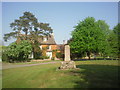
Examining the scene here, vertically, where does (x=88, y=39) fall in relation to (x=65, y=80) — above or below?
above

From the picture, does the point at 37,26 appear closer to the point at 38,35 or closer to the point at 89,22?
the point at 38,35

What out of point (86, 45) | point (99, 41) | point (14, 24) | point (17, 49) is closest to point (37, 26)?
point (14, 24)

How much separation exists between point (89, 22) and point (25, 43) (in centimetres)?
1951

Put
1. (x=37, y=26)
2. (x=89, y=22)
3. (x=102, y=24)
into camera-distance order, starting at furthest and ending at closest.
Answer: (x=102, y=24), (x=37, y=26), (x=89, y=22)

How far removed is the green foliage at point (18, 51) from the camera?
103 feet

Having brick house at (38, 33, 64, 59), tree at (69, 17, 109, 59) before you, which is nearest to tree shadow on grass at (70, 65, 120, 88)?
tree at (69, 17, 109, 59)

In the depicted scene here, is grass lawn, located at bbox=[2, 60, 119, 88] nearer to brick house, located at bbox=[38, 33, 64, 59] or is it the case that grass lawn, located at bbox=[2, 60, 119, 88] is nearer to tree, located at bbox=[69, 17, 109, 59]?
tree, located at bbox=[69, 17, 109, 59]

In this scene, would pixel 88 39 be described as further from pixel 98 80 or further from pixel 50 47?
pixel 98 80

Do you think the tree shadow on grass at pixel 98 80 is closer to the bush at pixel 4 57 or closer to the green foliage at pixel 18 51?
the green foliage at pixel 18 51

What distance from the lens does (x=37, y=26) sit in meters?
37.3

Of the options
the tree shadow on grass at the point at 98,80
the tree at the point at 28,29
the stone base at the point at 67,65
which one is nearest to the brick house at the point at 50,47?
the tree at the point at 28,29

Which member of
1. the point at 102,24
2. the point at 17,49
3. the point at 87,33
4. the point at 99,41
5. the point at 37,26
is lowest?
the point at 17,49

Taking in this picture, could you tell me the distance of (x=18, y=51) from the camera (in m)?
31.3

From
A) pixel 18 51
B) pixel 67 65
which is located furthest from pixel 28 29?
pixel 67 65
